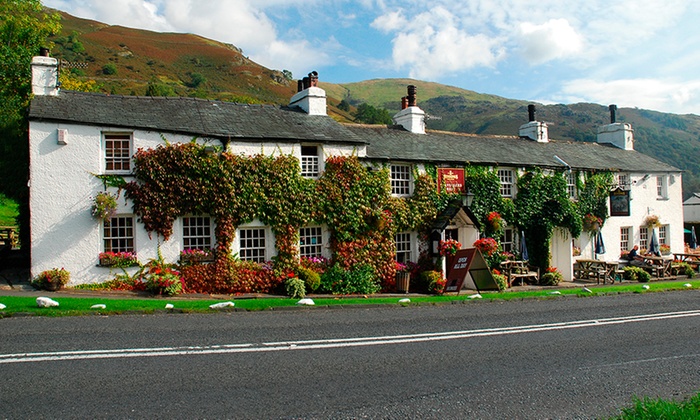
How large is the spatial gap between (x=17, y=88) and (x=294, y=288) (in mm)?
18812

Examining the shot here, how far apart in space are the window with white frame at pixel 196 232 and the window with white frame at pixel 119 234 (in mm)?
1676

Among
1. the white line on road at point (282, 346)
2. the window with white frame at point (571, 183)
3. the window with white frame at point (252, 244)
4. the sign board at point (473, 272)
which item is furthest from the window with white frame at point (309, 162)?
the window with white frame at point (571, 183)

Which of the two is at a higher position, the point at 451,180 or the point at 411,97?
the point at 411,97

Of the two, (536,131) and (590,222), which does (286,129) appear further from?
(536,131)

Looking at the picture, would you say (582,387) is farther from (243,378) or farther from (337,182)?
(337,182)

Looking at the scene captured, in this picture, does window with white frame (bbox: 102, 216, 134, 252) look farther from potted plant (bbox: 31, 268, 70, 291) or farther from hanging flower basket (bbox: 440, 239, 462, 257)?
hanging flower basket (bbox: 440, 239, 462, 257)

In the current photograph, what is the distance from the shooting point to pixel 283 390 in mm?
6250

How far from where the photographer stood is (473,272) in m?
18.7

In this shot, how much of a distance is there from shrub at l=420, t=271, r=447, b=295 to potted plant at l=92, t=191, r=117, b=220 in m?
11.5

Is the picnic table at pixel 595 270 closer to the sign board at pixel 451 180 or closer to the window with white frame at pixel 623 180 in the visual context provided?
the window with white frame at pixel 623 180

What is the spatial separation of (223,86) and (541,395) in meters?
108

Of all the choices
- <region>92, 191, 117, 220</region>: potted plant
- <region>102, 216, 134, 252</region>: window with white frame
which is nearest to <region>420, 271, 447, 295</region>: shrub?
<region>102, 216, 134, 252</region>: window with white frame

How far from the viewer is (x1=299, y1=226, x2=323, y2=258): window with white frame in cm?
1914

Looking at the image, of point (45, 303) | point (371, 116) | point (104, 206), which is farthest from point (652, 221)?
point (371, 116)
